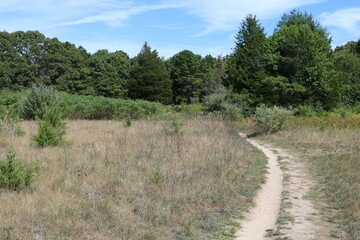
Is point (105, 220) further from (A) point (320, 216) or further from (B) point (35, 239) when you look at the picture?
(A) point (320, 216)

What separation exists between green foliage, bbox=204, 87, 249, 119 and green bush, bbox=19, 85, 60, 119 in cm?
1440

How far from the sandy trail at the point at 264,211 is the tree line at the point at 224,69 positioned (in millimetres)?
21891

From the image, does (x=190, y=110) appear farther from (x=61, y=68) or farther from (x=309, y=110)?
(x=61, y=68)

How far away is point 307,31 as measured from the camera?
31031 millimetres

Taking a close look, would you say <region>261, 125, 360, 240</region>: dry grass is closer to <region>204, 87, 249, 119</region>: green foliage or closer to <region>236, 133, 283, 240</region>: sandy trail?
<region>236, 133, 283, 240</region>: sandy trail

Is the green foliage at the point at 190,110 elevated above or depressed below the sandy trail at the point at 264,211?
above

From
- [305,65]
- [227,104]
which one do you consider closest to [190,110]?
[227,104]

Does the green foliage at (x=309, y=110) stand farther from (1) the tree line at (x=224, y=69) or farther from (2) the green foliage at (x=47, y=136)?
(2) the green foliage at (x=47, y=136)

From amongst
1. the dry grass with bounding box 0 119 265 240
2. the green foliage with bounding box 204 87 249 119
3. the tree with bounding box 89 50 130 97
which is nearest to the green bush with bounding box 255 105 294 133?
the dry grass with bounding box 0 119 265 240

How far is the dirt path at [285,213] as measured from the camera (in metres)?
6.16

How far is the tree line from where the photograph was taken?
103 feet

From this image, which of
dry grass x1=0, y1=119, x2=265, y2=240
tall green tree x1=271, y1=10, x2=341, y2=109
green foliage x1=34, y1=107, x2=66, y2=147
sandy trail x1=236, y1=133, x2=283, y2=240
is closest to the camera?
dry grass x1=0, y1=119, x2=265, y2=240

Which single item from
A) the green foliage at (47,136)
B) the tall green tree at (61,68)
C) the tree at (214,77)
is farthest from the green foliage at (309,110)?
the tall green tree at (61,68)

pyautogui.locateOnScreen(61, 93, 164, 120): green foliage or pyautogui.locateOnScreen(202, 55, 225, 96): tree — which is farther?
pyautogui.locateOnScreen(202, 55, 225, 96): tree
